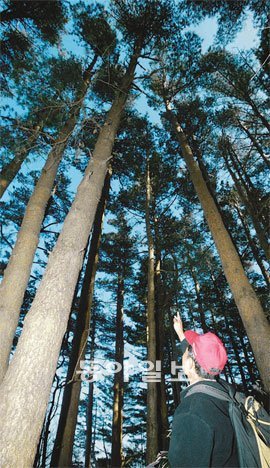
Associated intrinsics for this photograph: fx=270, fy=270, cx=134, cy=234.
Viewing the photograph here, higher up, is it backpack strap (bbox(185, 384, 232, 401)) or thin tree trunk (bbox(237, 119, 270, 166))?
thin tree trunk (bbox(237, 119, 270, 166))

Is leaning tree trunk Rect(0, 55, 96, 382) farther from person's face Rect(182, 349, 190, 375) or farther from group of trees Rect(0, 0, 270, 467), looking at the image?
person's face Rect(182, 349, 190, 375)

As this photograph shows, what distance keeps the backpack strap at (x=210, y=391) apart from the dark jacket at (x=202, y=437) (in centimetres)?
4

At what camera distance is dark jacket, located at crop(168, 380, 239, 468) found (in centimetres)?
127

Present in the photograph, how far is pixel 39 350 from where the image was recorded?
2.57 meters

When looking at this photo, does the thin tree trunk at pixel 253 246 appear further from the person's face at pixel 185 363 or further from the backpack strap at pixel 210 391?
the backpack strap at pixel 210 391

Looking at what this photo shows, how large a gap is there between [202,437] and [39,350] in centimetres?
178

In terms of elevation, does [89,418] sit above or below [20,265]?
above

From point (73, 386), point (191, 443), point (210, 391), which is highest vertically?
point (73, 386)

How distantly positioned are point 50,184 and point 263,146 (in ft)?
31.4

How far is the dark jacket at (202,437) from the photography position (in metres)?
1.27

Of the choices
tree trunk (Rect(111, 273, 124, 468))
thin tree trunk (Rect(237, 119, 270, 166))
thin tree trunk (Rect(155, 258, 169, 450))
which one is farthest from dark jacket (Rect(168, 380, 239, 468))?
tree trunk (Rect(111, 273, 124, 468))

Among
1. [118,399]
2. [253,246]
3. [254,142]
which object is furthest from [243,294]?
[118,399]

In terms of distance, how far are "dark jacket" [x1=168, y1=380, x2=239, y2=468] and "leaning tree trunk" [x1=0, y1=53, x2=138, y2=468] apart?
1421 mm

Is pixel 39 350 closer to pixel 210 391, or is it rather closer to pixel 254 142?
pixel 210 391
